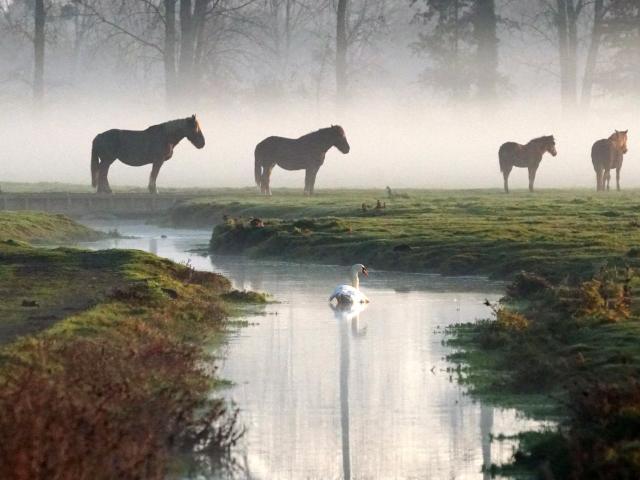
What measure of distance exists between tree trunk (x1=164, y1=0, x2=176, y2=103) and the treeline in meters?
0.08

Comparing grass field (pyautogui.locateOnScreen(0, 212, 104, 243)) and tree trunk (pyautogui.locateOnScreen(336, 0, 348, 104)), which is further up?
tree trunk (pyautogui.locateOnScreen(336, 0, 348, 104))

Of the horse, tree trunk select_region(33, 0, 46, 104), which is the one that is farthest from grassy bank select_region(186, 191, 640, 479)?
tree trunk select_region(33, 0, 46, 104)

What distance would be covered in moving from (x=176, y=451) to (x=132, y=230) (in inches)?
1551

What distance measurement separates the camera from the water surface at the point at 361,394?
15.0 m

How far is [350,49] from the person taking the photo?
14900 cm

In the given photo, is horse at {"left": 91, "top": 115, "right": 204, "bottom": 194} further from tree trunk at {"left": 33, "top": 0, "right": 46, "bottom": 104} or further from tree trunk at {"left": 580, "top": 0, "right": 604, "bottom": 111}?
tree trunk at {"left": 580, "top": 0, "right": 604, "bottom": 111}

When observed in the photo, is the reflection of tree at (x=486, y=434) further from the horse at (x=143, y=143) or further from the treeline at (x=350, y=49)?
the treeline at (x=350, y=49)

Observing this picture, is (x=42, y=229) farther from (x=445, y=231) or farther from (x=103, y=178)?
(x=103, y=178)

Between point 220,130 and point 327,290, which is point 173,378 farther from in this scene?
point 220,130

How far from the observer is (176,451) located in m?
14.2

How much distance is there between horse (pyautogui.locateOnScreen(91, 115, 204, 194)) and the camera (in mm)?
62500

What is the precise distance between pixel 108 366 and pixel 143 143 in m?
47.5

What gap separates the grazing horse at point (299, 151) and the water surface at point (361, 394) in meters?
31.3

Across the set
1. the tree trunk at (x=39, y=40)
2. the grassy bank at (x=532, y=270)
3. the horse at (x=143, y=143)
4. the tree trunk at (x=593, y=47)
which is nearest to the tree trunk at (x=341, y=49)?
the tree trunk at (x=593, y=47)
